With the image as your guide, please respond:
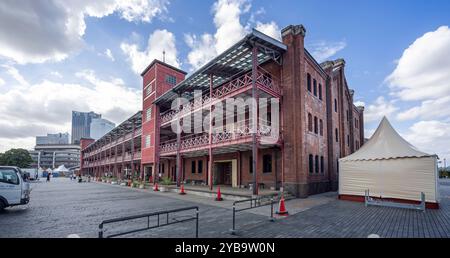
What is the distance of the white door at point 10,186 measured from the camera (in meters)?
10.2

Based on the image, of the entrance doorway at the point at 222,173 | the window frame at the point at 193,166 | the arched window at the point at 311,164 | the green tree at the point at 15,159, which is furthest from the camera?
the green tree at the point at 15,159

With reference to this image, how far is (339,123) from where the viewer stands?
24766 mm

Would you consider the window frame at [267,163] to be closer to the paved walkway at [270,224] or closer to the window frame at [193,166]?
the paved walkway at [270,224]

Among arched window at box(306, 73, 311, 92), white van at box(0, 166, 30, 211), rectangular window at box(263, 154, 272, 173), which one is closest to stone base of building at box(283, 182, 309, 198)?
rectangular window at box(263, 154, 272, 173)

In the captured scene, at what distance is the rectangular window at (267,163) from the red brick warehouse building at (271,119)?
0.08 m

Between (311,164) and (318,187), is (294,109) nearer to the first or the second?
(311,164)

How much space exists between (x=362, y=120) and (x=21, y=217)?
39150mm

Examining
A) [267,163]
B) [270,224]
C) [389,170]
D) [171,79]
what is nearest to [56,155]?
[171,79]

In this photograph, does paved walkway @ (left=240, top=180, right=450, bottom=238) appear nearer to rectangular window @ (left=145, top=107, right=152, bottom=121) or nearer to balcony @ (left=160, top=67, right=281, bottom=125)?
balcony @ (left=160, top=67, right=281, bottom=125)

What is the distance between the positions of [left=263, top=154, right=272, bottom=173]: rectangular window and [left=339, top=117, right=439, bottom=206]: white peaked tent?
5150 millimetres

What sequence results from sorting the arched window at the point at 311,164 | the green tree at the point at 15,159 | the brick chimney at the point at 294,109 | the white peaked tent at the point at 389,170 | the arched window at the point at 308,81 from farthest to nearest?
1. the green tree at the point at 15,159
2. the arched window at the point at 308,81
3. the arched window at the point at 311,164
4. the brick chimney at the point at 294,109
5. the white peaked tent at the point at 389,170

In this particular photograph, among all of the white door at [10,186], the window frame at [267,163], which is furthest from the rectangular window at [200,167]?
the white door at [10,186]

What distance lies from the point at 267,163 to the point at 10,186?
15.6 metres
